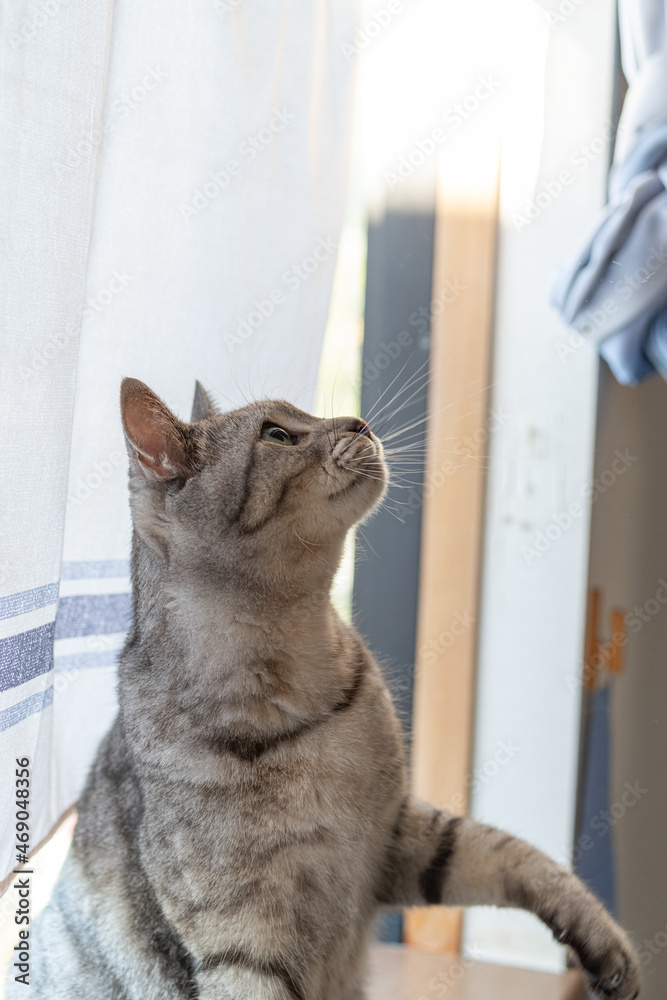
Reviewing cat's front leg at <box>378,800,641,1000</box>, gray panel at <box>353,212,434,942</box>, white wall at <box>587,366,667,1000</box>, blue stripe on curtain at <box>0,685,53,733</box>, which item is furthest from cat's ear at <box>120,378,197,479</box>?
gray panel at <box>353,212,434,942</box>

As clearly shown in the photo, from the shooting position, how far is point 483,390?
150 cm

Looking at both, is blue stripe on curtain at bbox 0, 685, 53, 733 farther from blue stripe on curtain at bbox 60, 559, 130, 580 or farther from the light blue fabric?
the light blue fabric

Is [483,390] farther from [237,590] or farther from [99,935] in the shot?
[99,935]

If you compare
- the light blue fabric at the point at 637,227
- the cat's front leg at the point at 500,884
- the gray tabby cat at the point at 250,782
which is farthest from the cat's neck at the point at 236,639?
the light blue fabric at the point at 637,227

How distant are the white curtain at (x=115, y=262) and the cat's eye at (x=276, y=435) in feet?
0.64

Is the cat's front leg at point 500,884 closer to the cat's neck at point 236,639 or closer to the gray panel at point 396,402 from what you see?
the cat's neck at point 236,639

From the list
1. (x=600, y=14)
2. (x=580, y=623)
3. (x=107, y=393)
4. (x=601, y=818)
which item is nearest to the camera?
(x=107, y=393)

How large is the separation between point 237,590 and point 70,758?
0.34 meters

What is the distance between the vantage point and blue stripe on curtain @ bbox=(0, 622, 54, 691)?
73 centimetres

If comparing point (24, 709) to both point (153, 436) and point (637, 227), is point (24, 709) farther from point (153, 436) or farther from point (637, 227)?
point (637, 227)

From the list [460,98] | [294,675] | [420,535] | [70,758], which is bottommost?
[70,758]

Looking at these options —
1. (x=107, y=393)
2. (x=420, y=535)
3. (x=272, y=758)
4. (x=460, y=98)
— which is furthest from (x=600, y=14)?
(x=272, y=758)

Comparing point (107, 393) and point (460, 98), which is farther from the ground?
point (460, 98)

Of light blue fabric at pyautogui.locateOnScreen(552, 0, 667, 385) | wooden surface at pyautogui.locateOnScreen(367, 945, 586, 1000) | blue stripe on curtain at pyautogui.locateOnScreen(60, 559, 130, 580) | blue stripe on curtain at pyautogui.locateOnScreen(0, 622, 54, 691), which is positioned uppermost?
light blue fabric at pyautogui.locateOnScreen(552, 0, 667, 385)
